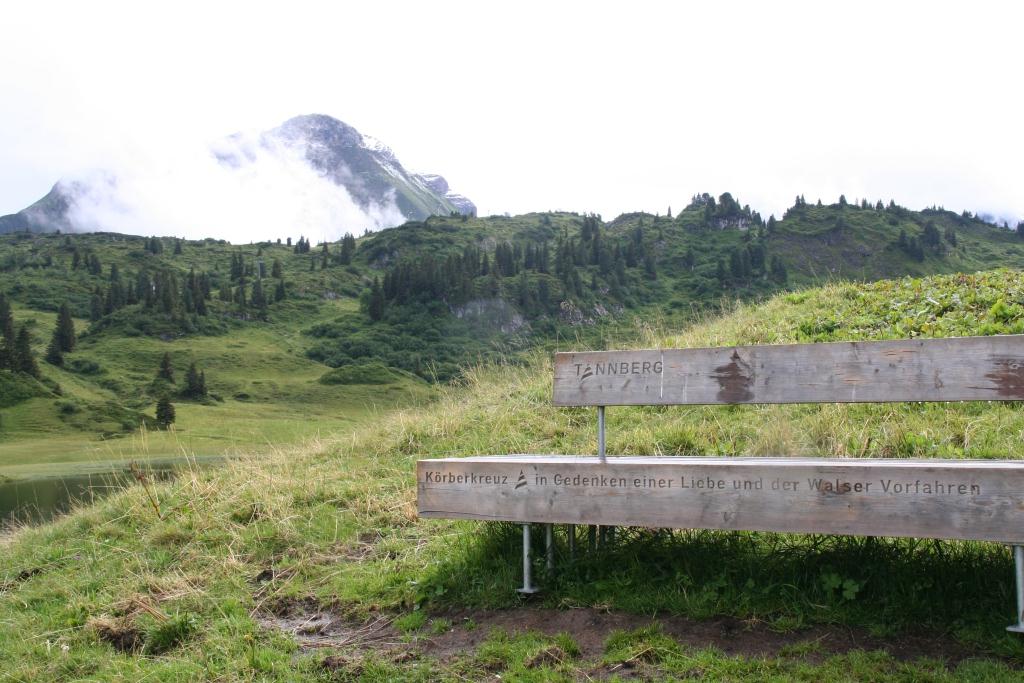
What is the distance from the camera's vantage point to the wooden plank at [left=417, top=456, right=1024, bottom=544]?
3697mm

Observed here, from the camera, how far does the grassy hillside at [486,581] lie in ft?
12.9

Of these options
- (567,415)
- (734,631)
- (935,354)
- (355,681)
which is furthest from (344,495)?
(935,354)

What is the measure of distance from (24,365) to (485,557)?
97.7 m

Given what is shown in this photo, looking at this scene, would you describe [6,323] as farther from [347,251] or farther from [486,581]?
[486,581]

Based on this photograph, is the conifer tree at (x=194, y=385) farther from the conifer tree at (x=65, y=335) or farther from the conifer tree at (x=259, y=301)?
the conifer tree at (x=259, y=301)

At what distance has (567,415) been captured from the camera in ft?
31.2

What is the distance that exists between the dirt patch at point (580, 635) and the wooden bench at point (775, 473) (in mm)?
343

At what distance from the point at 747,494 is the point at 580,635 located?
1.17 metres

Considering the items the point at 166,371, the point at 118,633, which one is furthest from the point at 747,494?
the point at 166,371

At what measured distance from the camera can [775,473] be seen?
4043mm

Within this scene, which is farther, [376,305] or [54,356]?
[376,305]

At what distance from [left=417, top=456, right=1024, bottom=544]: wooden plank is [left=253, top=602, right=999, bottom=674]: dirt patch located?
0.51 metres

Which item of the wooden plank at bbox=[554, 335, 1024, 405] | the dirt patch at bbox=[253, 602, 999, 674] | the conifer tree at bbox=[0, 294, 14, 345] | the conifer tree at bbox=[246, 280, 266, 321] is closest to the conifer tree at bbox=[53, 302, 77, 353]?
the conifer tree at bbox=[0, 294, 14, 345]

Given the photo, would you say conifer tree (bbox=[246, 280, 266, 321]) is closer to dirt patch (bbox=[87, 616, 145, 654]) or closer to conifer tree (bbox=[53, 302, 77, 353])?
conifer tree (bbox=[53, 302, 77, 353])
